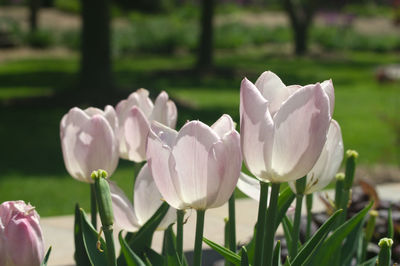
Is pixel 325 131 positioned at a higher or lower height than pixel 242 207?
higher

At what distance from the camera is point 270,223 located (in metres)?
1.24

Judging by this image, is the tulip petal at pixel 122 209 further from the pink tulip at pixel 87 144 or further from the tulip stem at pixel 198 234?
the tulip stem at pixel 198 234

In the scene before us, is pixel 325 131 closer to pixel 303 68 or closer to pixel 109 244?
pixel 109 244

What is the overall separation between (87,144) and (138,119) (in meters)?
0.14

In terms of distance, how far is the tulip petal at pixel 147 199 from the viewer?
5.01 ft

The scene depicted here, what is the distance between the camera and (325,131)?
1146 millimetres

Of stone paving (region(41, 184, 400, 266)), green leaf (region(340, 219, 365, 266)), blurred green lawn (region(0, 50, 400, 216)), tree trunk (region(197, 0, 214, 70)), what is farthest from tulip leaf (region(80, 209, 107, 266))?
tree trunk (region(197, 0, 214, 70))

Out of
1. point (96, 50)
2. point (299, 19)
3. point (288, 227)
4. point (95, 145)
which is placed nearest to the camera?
point (95, 145)

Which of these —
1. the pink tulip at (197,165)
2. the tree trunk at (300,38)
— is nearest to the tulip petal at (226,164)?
the pink tulip at (197,165)

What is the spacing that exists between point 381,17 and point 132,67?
64.7 ft

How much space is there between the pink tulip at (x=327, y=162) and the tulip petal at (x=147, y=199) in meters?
0.30

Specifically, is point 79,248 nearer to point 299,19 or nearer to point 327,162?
point 327,162

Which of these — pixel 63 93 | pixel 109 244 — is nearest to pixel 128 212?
pixel 109 244

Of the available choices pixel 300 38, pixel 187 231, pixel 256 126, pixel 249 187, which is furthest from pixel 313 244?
pixel 300 38
